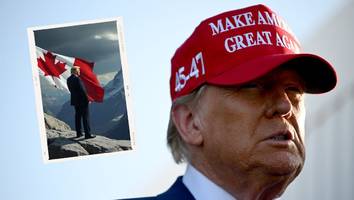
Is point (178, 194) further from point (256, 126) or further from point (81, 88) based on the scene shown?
point (81, 88)

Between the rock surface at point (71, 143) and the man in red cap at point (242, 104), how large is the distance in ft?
4.82

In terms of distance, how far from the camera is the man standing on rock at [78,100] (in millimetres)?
2180

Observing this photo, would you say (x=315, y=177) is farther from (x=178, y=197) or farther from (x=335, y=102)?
(x=178, y=197)

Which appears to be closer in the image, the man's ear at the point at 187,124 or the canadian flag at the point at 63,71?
the man's ear at the point at 187,124

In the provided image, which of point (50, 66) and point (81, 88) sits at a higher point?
point (50, 66)

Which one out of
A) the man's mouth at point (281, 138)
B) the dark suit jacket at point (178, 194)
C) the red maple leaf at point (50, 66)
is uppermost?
the red maple leaf at point (50, 66)

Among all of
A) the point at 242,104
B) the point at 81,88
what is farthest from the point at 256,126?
the point at 81,88

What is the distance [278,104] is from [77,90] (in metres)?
1.63

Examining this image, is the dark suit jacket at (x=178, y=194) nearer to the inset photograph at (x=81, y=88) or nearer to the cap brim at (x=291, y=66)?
the cap brim at (x=291, y=66)

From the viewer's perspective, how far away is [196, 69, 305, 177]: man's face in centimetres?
66

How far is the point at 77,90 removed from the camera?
219 cm

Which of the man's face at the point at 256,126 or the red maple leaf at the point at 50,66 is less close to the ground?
the red maple leaf at the point at 50,66

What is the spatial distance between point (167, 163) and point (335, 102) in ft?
2.94

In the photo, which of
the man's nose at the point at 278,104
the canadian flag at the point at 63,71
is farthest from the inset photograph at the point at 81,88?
the man's nose at the point at 278,104
